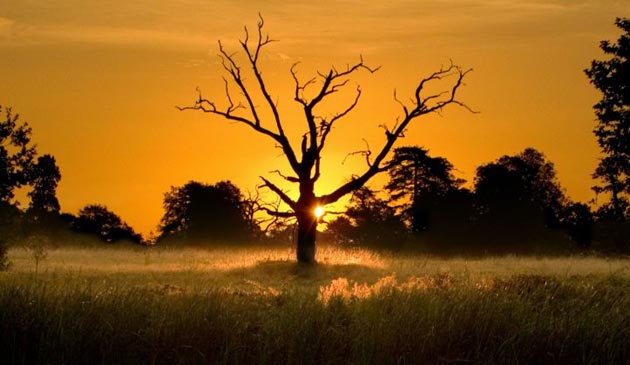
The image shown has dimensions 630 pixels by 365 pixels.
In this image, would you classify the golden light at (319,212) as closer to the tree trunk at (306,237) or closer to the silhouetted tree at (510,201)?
the tree trunk at (306,237)

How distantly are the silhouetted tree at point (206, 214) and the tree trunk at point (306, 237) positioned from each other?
19722mm

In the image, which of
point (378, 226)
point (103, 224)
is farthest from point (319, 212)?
point (103, 224)

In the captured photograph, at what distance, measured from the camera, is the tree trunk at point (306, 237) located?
37.5 meters

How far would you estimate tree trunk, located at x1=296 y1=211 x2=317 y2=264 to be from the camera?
37.5 metres

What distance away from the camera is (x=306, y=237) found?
38.2 meters

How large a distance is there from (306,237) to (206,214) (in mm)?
24743

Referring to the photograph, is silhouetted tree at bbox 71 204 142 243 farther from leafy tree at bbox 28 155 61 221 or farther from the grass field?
the grass field

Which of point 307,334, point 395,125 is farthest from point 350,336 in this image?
point 395,125

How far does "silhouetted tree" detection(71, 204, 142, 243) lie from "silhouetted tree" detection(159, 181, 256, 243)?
353 centimetres

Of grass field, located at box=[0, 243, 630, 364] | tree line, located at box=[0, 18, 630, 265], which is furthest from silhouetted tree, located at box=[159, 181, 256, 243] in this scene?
grass field, located at box=[0, 243, 630, 364]

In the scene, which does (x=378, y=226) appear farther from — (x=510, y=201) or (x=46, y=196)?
(x=46, y=196)

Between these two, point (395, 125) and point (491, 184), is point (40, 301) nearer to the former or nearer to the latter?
point (395, 125)

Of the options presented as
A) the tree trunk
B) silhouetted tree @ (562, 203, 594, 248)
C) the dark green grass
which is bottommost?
the dark green grass

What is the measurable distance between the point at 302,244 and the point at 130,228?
3381 centimetres
